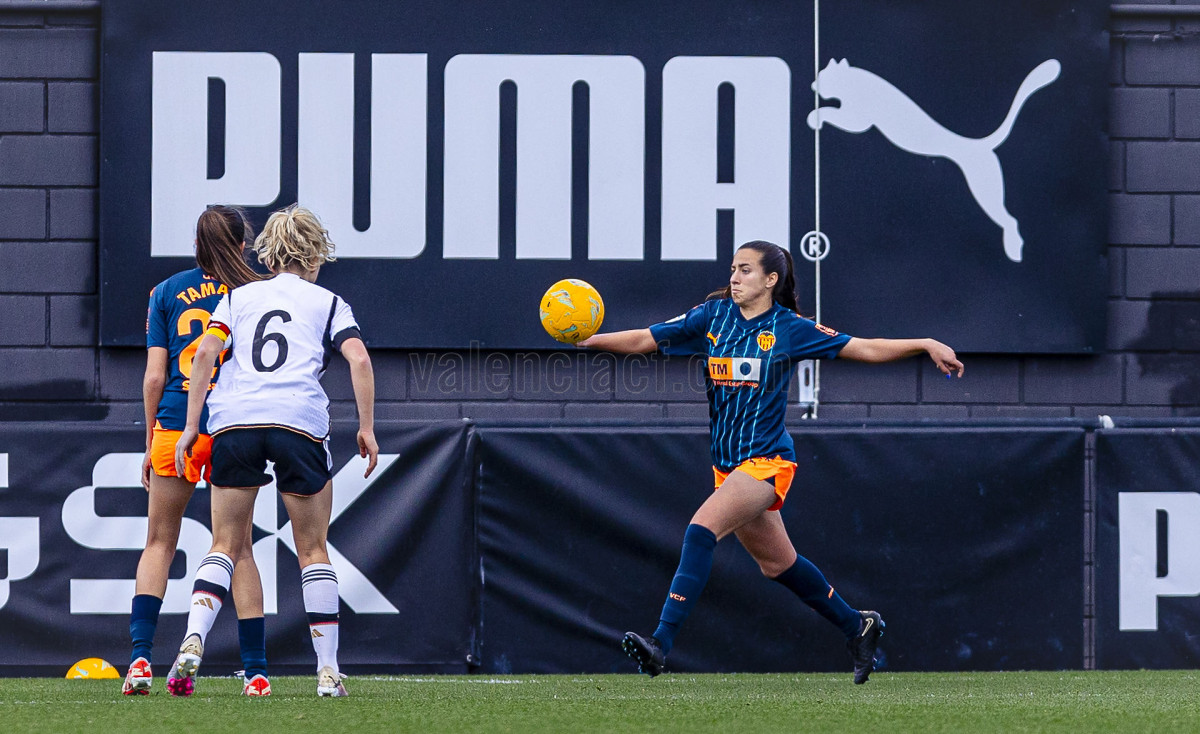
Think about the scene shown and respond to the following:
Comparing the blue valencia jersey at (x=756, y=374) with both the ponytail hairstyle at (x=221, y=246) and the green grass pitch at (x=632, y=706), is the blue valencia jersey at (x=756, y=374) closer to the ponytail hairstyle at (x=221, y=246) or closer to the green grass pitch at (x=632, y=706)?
the green grass pitch at (x=632, y=706)

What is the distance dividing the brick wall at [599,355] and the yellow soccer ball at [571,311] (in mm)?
2216

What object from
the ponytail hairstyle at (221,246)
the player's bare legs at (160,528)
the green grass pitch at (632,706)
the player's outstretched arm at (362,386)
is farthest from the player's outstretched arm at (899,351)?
the player's bare legs at (160,528)

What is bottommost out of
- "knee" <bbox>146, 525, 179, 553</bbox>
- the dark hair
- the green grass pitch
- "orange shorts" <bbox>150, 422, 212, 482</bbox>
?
the green grass pitch

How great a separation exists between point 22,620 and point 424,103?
11.6 ft

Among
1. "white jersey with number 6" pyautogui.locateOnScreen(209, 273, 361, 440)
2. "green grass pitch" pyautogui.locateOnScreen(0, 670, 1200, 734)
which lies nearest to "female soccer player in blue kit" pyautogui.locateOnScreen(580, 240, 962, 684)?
"green grass pitch" pyautogui.locateOnScreen(0, 670, 1200, 734)

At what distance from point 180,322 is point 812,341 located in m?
2.49

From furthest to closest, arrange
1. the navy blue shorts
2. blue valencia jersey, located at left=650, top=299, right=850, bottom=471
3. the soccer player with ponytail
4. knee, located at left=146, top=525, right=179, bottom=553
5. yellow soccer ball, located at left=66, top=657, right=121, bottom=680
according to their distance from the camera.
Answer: yellow soccer ball, located at left=66, top=657, right=121, bottom=680 < blue valencia jersey, located at left=650, top=299, right=850, bottom=471 < knee, located at left=146, top=525, right=179, bottom=553 < the soccer player with ponytail < the navy blue shorts

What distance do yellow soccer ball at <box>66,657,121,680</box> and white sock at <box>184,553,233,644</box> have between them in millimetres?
1980

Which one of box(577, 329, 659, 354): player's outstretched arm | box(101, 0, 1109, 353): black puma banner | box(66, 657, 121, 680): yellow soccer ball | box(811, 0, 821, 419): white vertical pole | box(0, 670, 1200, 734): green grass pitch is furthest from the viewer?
box(811, 0, 821, 419): white vertical pole

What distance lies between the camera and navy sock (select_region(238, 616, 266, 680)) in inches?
186

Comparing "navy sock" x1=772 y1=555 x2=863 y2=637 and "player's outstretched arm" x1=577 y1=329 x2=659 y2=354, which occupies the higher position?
"player's outstretched arm" x1=577 y1=329 x2=659 y2=354

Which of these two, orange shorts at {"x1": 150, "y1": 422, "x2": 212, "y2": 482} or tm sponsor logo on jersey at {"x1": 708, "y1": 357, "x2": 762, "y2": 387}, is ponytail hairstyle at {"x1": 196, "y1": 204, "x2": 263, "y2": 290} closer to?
orange shorts at {"x1": 150, "y1": 422, "x2": 212, "y2": 482}

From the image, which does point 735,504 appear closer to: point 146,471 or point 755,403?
point 755,403

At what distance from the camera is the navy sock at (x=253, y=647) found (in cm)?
472
